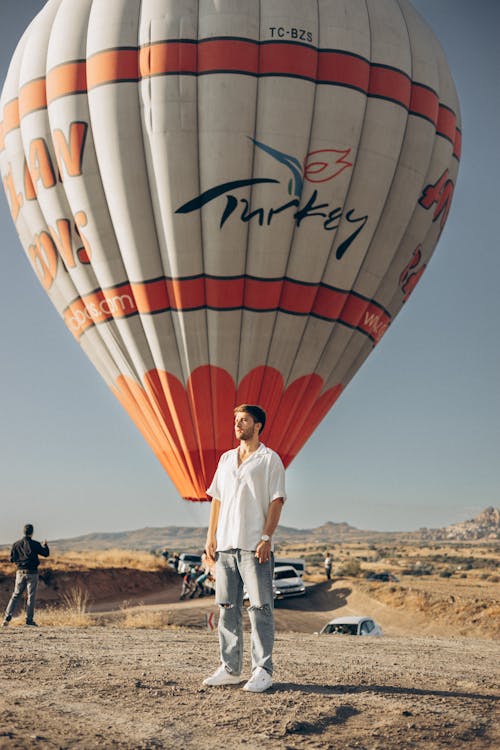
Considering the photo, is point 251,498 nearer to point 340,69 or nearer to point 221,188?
point 221,188

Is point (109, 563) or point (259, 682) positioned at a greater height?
point (259, 682)

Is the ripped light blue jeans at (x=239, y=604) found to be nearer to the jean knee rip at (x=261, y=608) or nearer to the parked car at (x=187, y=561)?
the jean knee rip at (x=261, y=608)

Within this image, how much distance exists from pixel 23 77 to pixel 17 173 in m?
2.31

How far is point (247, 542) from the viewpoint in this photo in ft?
18.9

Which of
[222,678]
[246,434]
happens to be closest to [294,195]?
[246,434]

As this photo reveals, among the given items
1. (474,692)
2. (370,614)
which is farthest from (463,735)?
(370,614)

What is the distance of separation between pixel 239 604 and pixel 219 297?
12.6 metres

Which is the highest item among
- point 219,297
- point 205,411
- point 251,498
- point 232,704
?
Answer: point 219,297

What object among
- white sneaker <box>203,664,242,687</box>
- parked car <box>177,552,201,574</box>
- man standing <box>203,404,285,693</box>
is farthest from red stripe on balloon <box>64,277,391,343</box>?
parked car <box>177,552,201,574</box>

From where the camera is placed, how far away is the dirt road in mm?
4234

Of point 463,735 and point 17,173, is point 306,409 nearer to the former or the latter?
point 17,173

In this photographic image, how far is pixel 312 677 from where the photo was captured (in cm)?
609

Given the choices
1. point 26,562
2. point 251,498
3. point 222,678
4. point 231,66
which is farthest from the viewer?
point 231,66

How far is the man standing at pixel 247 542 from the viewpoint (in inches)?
225
